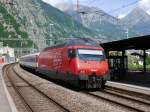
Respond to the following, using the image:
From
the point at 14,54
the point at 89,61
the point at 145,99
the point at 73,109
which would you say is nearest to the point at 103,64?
the point at 89,61

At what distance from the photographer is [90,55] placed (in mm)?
25859

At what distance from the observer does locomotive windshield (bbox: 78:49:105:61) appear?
84.3ft

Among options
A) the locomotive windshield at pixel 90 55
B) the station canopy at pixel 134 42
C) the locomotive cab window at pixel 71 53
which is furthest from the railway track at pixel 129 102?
the station canopy at pixel 134 42

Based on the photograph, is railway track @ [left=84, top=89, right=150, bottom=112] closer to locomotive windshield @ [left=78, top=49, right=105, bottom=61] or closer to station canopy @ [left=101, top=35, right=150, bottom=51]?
locomotive windshield @ [left=78, top=49, right=105, bottom=61]

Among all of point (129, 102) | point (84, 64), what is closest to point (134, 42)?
point (84, 64)

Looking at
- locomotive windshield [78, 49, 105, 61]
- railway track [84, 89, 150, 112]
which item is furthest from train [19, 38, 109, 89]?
railway track [84, 89, 150, 112]

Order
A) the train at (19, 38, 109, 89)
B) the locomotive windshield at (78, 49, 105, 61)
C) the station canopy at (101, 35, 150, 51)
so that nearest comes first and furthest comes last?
the train at (19, 38, 109, 89) < the locomotive windshield at (78, 49, 105, 61) < the station canopy at (101, 35, 150, 51)

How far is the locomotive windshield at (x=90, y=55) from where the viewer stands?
25.7 metres

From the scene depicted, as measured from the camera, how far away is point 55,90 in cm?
2681

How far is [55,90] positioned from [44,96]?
125 inches

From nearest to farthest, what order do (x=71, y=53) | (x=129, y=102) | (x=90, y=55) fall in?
1. (x=129, y=102)
2. (x=90, y=55)
3. (x=71, y=53)

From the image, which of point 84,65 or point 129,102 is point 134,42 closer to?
point 84,65

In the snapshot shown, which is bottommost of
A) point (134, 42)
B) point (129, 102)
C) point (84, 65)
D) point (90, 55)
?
point (129, 102)

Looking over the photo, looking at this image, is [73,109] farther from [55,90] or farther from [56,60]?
[56,60]
